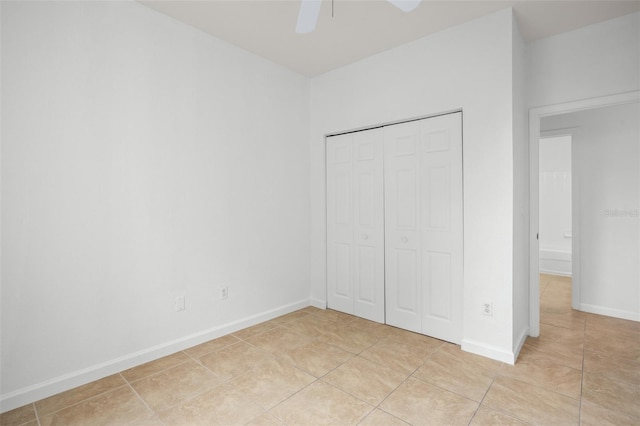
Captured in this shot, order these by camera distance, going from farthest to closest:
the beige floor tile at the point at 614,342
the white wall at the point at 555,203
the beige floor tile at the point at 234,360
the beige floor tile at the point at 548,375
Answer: the white wall at the point at 555,203 < the beige floor tile at the point at 614,342 < the beige floor tile at the point at 234,360 < the beige floor tile at the point at 548,375

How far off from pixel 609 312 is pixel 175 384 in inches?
168

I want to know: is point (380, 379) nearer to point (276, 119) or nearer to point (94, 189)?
point (94, 189)

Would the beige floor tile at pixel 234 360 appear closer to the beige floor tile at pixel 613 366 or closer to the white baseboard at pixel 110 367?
the white baseboard at pixel 110 367

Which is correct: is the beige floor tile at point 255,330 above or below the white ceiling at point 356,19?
below

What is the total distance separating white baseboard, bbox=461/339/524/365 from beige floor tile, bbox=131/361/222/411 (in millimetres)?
1962

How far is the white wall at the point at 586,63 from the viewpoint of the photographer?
2559 mm

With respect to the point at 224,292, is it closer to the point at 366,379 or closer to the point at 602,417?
the point at 366,379

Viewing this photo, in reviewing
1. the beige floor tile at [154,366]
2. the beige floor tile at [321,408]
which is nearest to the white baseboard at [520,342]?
the beige floor tile at [321,408]

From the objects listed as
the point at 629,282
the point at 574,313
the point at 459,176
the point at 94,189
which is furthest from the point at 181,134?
the point at 629,282

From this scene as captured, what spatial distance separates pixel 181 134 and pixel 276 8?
126 cm

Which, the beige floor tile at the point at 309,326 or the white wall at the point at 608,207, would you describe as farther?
the white wall at the point at 608,207

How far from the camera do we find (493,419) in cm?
180

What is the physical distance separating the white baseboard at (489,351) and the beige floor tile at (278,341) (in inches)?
52.5

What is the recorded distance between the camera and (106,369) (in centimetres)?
228
